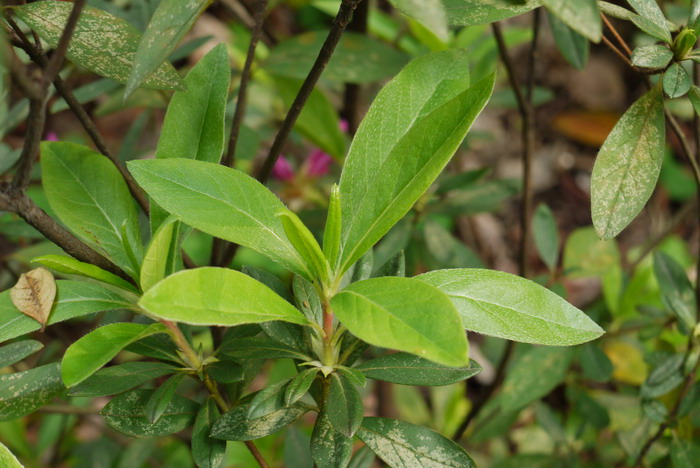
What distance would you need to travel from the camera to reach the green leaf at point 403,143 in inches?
26.0

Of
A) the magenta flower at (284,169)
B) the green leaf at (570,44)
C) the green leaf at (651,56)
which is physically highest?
the green leaf at (651,56)

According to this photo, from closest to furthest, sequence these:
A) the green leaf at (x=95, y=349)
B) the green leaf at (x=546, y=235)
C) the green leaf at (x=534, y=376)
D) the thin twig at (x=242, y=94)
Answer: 1. the green leaf at (x=95, y=349)
2. the thin twig at (x=242, y=94)
3. the green leaf at (x=534, y=376)
4. the green leaf at (x=546, y=235)

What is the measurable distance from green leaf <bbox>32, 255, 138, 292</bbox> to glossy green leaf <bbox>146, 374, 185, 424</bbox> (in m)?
0.11

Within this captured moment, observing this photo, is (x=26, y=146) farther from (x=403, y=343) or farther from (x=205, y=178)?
(x=403, y=343)

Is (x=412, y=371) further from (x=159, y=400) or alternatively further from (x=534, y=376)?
(x=534, y=376)

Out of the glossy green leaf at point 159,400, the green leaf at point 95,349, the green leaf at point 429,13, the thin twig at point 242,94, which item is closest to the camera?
the green leaf at point 429,13

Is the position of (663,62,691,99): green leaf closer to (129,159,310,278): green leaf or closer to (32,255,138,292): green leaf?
(129,159,310,278): green leaf

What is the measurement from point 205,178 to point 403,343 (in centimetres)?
→ 26

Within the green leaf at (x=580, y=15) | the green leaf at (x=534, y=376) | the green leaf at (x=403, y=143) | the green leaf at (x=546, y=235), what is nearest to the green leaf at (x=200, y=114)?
the green leaf at (x=403, y=143)

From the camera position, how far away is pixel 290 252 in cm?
70

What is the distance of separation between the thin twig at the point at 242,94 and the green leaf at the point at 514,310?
380 millimetres

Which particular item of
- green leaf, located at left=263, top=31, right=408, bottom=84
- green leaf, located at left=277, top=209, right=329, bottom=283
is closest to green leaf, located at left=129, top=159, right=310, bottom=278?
green leaf, located at left=277, top=209, right=329, bottom=283

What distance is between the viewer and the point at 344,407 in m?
0.73

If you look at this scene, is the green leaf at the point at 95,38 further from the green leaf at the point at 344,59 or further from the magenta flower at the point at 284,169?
the magenta flower at the point at 284,169
